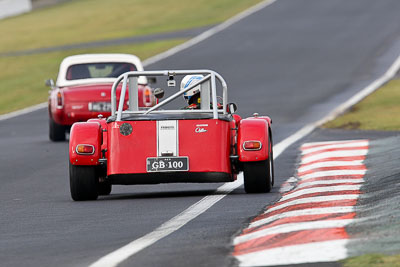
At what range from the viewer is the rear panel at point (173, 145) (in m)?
11.9

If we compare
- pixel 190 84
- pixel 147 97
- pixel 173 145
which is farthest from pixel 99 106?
→ pixel 173 145

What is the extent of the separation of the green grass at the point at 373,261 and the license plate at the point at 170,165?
5.20 metres

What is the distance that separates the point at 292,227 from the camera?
8.22m

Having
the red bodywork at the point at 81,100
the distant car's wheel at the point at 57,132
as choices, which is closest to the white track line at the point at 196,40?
the distant car's wheel at the point at 57,132

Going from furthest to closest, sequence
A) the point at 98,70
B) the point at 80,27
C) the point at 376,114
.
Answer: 1. the point at 80,27
2. the point at 376,114
3. the point at 98,70

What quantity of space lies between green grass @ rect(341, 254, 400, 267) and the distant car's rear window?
16.0 metres

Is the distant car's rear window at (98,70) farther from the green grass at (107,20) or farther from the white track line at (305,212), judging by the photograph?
the green grass at (107,20)

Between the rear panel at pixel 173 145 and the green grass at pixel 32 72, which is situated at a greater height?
the rear panel at pixel 173 145

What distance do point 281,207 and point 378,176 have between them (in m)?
2.47

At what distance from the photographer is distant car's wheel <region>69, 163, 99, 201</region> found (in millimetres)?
11984

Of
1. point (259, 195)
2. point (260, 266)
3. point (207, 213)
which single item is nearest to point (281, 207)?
point (207, 213)

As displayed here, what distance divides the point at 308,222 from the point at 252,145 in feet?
11.7

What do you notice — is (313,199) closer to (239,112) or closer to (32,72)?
(239,112)

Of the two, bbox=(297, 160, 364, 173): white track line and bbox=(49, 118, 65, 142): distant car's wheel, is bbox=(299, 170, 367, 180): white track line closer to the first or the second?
bbox=(297, 160, 364, 173): white track line
